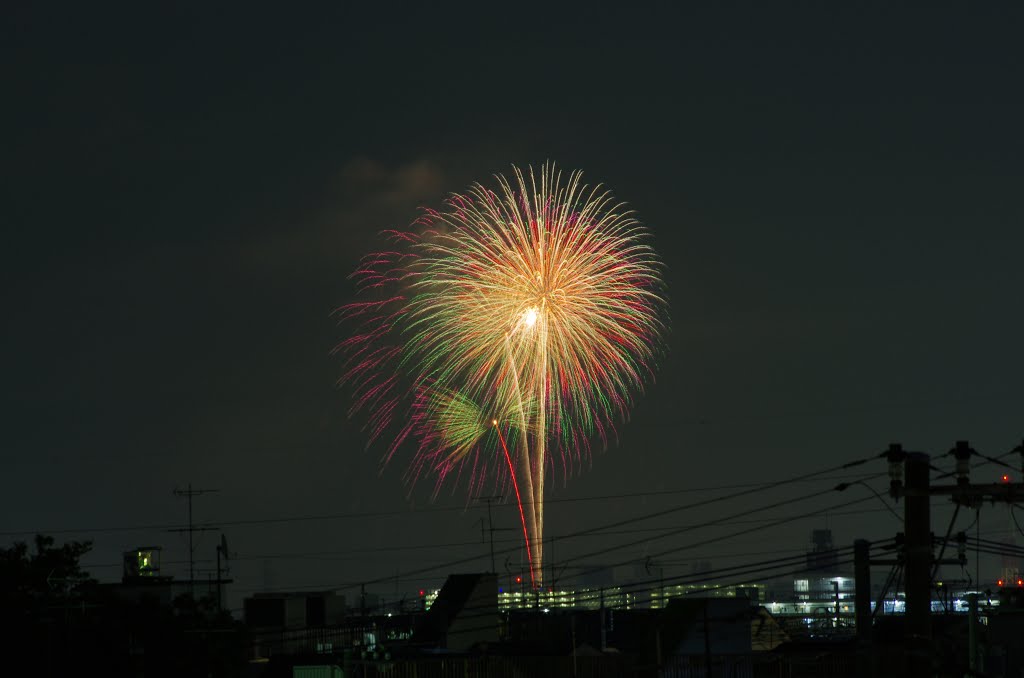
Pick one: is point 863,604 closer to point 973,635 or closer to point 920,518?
point 920,518

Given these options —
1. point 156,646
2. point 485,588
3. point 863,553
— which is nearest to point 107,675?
point 156,646

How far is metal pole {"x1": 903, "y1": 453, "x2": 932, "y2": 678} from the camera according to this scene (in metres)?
28.8

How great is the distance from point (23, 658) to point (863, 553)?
56849mm

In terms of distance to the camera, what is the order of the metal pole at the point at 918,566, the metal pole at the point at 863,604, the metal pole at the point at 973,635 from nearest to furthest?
1. the metal pole at the point at 918,566
2. the metal pole at the point at 863,604
3. the metal pole at the point at 973,635

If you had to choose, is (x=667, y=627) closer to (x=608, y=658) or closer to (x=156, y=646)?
(x=608, y=658)

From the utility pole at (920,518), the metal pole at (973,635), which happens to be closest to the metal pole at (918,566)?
the utility pole at (920,518)

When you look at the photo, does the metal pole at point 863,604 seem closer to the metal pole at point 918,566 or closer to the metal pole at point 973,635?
the metal pole at point 918,566

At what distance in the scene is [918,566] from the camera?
1154 inches

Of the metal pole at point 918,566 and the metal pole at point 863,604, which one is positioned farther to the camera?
the metal pole at point 863,604

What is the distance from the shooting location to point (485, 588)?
9919 cm

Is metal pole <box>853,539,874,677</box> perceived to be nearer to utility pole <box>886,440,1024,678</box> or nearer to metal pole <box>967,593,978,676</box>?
utility pole <box>886,440,1024,678</box>

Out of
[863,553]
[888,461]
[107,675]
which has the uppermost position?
[888,461]

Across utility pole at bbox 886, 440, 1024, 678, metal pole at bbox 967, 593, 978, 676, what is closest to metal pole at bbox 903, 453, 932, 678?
utility pole at bbox 886, 440, 1024, 678

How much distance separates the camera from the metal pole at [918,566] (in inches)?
1133
